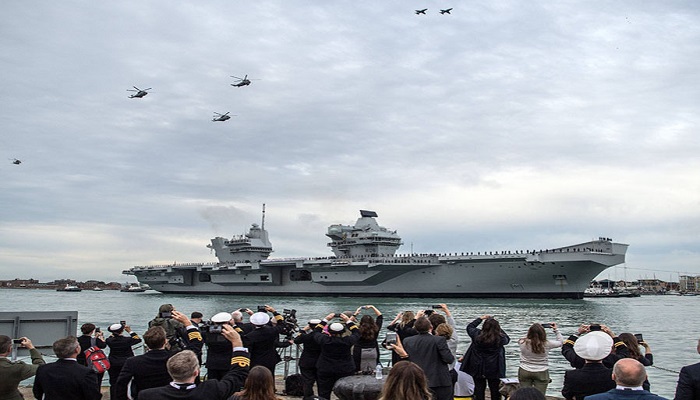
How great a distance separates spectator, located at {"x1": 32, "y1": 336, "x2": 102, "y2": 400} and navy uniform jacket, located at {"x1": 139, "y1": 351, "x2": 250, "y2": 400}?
1.02 meters

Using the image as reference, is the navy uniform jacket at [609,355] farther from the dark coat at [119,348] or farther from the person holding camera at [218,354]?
the dark coat at [119,348]

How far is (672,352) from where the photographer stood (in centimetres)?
1808

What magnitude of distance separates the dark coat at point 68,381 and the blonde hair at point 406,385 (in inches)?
96.4

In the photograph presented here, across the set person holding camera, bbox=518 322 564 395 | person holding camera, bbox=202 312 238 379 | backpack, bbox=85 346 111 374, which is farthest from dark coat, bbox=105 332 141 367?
person holding camera, bbox=518 322 564 395

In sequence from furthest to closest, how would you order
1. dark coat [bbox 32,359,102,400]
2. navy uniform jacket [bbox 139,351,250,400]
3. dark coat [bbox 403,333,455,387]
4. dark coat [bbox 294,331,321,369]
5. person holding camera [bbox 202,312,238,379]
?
dark coat [bbox 294,331,321,369] < person holding camera [bbox 202,312,238,379] < dark coat [bbox 403,333,455,387] < dark coat [bbox 32,359,102,400] < navy uniform jacket [bbox 139,351,250,400]

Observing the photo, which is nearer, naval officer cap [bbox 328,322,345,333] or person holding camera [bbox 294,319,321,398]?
naval officer cap [bbox 328,322,345,333]

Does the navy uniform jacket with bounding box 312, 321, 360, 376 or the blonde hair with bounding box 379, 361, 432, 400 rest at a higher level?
the blonde hair with bounding box 379, 361, 432, 400

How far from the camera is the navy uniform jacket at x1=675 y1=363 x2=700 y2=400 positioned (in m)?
3.54

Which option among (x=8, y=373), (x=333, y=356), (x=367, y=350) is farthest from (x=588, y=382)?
(x=8, y=373)

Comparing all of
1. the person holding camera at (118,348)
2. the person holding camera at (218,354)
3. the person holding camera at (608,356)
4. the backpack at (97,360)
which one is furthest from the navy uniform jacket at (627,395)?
the person holding camera at (118,348)

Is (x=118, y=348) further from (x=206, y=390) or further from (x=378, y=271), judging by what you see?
(x=378, y=271)

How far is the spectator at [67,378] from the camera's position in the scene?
162 inches

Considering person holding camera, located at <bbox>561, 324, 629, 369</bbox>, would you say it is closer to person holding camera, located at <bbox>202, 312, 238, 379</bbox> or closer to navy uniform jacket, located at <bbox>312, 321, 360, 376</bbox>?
navy uniform jacket, located at <bbox>312, 321, 360, 376</bbox>

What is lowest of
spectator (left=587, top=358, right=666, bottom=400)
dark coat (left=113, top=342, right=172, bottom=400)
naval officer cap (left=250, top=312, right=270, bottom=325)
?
dark coat (left=113, top=342, right=172, bottom=400)
